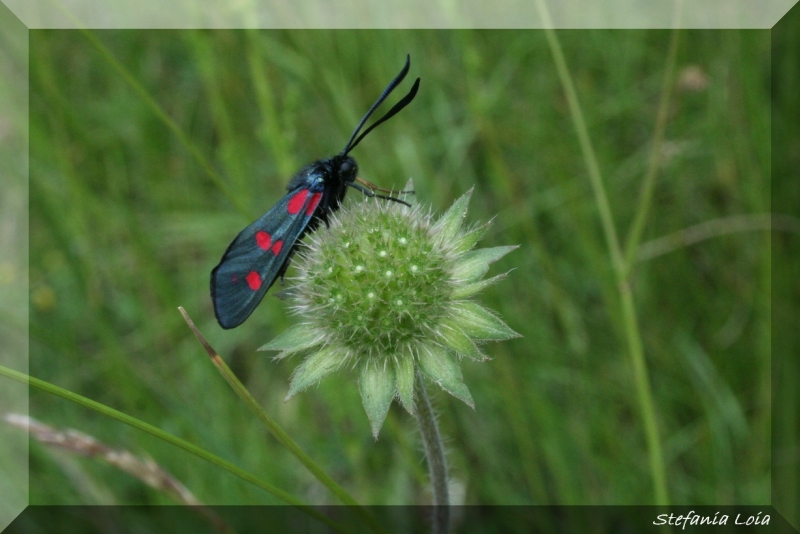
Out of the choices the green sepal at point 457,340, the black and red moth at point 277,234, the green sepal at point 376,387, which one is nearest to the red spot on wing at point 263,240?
the black and red moth at point 277,234

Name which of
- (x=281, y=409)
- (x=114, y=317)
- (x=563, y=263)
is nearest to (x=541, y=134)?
(x=563, y=263)

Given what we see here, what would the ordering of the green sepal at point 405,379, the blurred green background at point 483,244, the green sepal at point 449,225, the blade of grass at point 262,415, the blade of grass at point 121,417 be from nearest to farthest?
the blade of grass at point 121,417, the blade of grass at point 262,415, the green sepal at point 405,379, the green sepal at point 449,225, the blurred green background at point 483,244

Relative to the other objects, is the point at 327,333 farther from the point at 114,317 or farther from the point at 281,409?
the point at 114,317

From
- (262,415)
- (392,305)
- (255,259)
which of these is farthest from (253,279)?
(262,415)

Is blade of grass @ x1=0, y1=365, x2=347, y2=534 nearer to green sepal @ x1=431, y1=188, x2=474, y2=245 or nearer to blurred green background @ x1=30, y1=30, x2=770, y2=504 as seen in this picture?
green sepal @ x1=431, y1=188, x2=474, y2=245

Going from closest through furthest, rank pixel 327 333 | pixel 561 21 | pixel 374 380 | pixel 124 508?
pixel 374 380
pixel 327 333
pixel 124 508
pixel 561 21

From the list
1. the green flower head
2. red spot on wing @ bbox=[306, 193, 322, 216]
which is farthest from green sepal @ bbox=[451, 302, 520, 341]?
red spot on wing @ bbox=[306, 193, 322, 216]

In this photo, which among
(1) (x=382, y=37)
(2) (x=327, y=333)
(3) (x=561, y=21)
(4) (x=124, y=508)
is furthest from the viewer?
(3) (x=561, y=21)

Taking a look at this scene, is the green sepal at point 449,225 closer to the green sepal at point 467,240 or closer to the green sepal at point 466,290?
the green sepal at point 467,240
